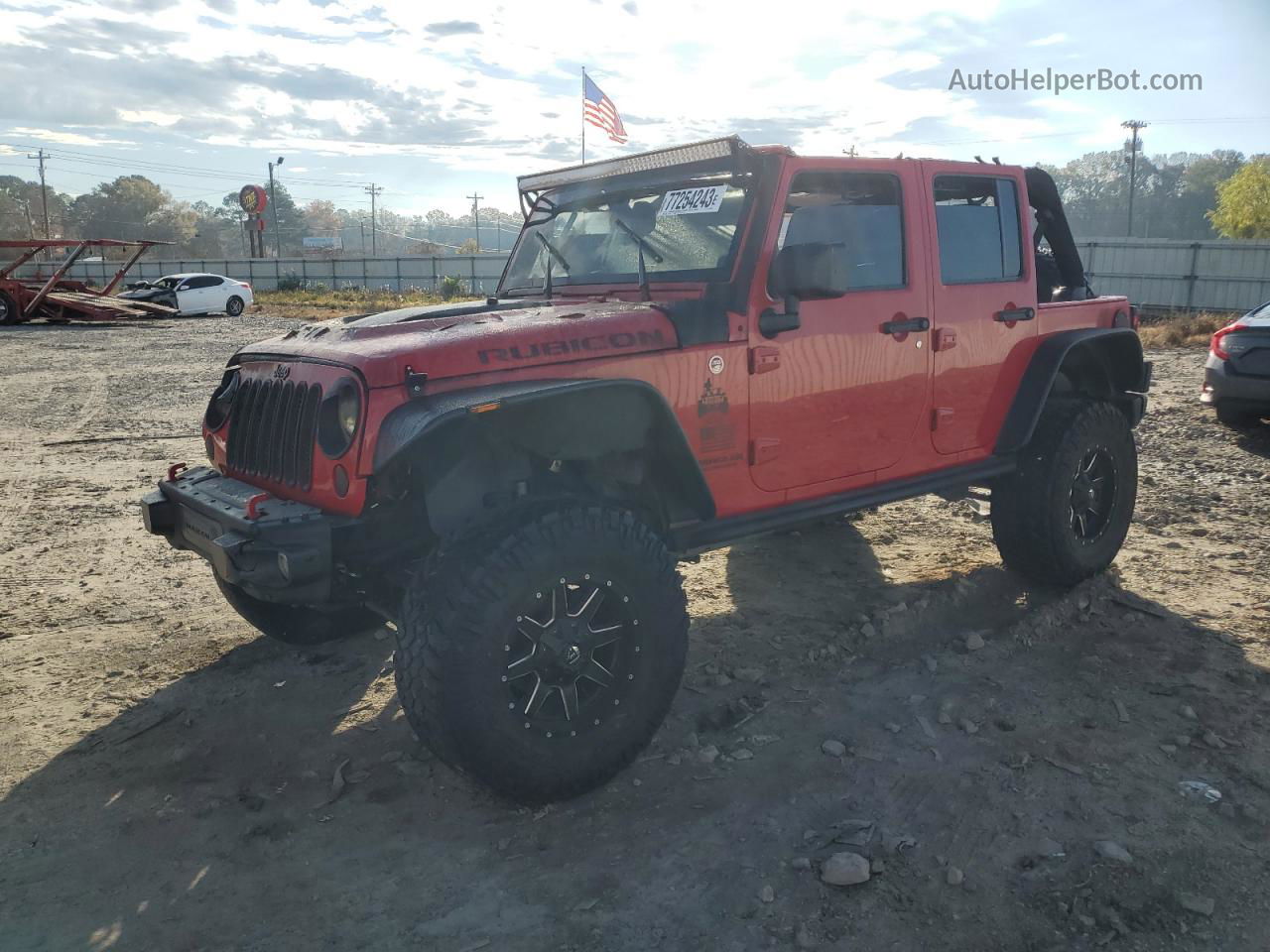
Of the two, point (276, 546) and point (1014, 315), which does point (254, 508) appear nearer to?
point (276, 546)

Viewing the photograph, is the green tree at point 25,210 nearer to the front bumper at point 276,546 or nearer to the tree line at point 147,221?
the tree line at point 147,221

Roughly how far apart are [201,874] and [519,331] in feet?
6.44

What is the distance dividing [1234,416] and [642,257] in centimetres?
737

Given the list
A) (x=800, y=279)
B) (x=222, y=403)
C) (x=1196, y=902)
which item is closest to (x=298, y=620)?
(x=222, y=403)

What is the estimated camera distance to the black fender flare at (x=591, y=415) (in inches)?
118

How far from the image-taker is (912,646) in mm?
4547

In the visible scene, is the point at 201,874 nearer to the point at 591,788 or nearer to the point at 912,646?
the point at 591,788

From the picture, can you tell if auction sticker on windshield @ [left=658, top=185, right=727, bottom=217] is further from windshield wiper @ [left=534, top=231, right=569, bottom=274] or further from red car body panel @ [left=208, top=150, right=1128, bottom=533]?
windshield wiper @ [left=534, top=231, right=569, bottom=274]

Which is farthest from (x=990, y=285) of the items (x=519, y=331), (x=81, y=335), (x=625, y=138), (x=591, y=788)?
(x=81, y=335)

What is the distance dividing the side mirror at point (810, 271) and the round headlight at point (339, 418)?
1.61 metres

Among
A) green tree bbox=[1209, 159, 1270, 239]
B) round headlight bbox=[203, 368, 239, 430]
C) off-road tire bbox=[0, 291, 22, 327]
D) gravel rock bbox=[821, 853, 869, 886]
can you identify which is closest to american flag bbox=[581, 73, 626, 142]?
round headlight bbox=[203, 368, 239, 430]

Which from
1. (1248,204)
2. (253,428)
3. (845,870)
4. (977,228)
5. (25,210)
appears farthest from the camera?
(25,210)

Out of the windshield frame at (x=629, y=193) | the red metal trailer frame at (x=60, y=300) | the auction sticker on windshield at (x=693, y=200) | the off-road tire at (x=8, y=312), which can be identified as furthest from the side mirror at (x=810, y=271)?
the off-road tire at (x=8, y=312)

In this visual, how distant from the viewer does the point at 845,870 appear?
283 cm
